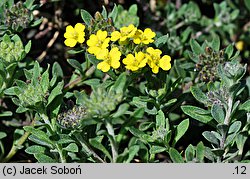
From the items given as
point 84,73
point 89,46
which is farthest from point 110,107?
point 84,73

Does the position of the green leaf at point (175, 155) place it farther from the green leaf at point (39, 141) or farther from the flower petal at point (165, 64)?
the green leaf at point (39, 141)

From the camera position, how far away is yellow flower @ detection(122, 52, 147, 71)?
278cm

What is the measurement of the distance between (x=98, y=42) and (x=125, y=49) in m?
0.17

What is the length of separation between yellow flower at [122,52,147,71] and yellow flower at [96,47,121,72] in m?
0.05

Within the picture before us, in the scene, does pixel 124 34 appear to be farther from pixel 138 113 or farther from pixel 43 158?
pixel 43 158

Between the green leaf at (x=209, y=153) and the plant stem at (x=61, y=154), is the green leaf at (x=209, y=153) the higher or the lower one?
the lower one

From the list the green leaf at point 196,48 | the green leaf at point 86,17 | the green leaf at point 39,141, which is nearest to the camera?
the green leaf at point 39,141

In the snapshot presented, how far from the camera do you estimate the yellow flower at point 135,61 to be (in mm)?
2779

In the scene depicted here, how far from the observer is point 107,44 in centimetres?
288

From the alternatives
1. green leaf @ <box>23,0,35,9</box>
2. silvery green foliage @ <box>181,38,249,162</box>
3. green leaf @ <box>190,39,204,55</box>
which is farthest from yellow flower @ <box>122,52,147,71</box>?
green leaf @ <box>23,0,35,9</box>

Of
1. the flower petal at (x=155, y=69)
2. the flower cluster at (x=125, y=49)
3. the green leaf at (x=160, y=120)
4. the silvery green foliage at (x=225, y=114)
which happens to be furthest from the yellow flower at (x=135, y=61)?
the silvery green foliage at (x=225, y=114)

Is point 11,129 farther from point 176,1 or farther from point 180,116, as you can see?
point 176,1

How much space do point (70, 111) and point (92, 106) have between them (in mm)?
418

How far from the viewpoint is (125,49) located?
115 inches
